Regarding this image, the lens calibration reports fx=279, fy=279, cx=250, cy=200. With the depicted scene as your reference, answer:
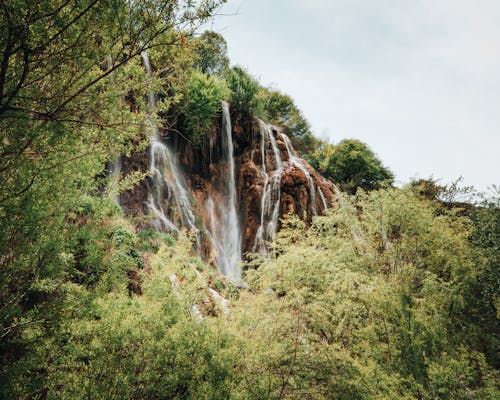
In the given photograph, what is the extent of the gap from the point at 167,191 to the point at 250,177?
5.75 metres

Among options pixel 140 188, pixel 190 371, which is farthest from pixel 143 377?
pixel 140 188

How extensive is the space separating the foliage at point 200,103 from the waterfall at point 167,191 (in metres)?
1.71

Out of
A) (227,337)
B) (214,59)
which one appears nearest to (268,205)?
(227,337)

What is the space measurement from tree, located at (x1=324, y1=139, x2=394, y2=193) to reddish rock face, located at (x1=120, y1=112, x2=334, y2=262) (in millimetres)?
5944

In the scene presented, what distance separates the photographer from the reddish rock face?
1528cm

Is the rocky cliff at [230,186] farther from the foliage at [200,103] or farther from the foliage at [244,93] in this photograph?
the foliage at [200,103]

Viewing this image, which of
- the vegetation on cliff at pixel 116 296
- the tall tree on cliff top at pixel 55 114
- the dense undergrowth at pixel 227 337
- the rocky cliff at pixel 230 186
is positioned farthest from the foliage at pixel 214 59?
the tall tree on cliff top at pixel 55 114

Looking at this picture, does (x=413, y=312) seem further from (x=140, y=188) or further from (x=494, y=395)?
(x=140, y=188)

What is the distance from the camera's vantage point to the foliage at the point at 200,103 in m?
14.4

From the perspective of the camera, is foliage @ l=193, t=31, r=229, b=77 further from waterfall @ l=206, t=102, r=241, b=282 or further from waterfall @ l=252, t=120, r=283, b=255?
waterfall @ l=252, t=120, r=283, b=255

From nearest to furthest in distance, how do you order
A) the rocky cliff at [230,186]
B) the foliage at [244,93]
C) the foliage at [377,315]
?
the foliage at [377,315] → the rocky cliff at [230,186] → the foliage at [244,93]

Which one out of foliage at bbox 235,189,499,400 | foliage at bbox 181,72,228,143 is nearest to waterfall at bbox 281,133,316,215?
foliage at bbox 235,189,499,400

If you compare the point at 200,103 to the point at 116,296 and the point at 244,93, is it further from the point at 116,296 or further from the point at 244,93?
the point at 116,296

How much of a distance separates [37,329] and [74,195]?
1616 mm
